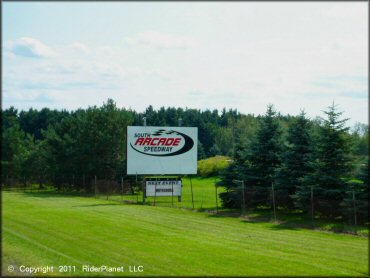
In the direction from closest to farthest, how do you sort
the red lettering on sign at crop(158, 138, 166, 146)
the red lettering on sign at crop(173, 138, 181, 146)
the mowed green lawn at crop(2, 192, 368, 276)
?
the mowed green lawn at crop(2, 192, 368, 276), the red lettering on sign at crop(158, 138, 166, 146), the red lettering on sign at crop(173, 138, 181, 146)

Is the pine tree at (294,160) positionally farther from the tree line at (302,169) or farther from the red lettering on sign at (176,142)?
the red lettering on sign at (176,142)

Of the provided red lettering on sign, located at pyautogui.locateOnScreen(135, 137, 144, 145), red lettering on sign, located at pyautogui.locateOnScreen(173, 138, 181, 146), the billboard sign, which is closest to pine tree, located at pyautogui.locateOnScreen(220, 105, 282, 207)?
the billboard sign

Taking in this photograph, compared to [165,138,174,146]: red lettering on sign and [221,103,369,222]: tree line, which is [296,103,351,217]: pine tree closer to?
[221,103,369,222]: tree line

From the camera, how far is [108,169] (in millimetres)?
54688

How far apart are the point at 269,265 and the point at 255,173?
17.5m

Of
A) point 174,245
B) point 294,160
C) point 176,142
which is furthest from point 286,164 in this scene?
point 176,142

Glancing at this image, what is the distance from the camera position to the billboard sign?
3741cm

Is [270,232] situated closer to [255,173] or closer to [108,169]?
[255,173]

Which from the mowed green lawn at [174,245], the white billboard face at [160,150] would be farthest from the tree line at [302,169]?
the white billboard face at [160,150]

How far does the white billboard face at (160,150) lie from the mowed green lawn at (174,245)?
1547cm

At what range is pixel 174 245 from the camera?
52.0 feet

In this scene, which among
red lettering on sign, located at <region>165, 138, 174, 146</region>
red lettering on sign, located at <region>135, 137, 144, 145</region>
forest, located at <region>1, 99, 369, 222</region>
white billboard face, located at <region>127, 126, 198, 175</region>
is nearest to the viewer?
forest, located at <region>1, 99, 369, 222</region>

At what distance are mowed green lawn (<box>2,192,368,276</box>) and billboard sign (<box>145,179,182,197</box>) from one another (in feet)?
42.3

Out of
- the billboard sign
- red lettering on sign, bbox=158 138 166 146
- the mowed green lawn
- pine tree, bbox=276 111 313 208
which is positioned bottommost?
the mowed green lawn
